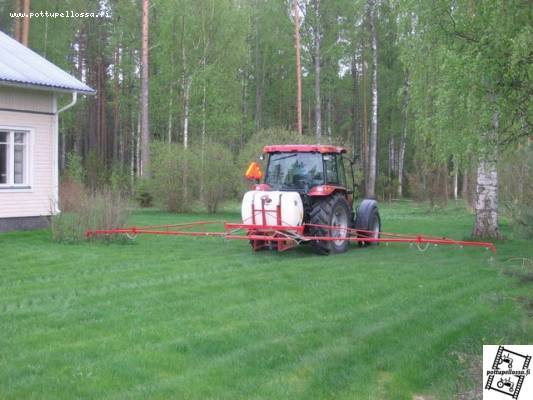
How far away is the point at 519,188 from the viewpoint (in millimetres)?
18312

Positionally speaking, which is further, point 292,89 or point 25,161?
point 292,89

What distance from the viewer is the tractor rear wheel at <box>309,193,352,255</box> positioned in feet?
42.8

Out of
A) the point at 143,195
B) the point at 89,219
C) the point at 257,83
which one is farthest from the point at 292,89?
the point at 89,219

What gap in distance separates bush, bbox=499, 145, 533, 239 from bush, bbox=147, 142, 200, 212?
1027 cm

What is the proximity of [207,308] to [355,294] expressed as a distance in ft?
6.57

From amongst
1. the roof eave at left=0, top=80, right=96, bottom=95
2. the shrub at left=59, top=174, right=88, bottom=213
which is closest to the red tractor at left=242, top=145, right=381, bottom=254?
the shrub at left=59, top=174, right=88, bottom=213

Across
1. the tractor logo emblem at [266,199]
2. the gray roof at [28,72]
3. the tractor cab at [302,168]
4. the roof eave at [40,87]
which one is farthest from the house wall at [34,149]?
the tractor logo emblem at [266,199]

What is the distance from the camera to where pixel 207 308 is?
818 cm

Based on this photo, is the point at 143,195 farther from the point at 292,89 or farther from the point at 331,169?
the point at 292,89

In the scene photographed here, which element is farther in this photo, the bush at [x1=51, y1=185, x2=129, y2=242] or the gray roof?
the gray roof

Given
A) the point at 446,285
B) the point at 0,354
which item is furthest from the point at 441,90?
the point at 0,354

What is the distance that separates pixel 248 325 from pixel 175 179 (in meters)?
18.2

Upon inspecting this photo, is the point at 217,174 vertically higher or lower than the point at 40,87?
lower

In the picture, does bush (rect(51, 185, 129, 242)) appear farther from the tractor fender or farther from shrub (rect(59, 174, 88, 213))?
the tractor fender
